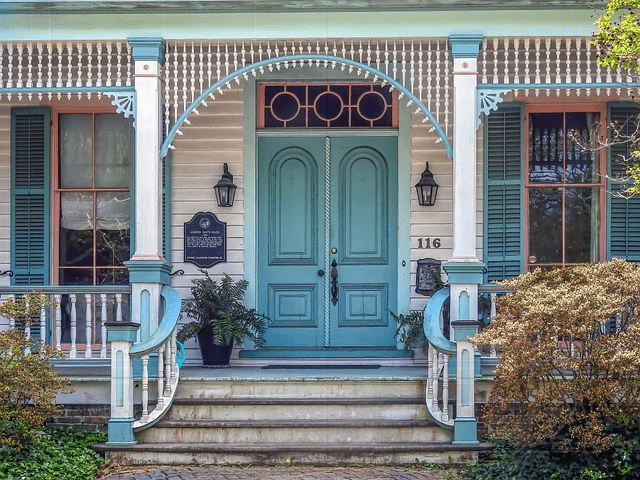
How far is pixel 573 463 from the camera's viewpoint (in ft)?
25.8

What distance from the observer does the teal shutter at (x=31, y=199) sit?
1100 centimetres

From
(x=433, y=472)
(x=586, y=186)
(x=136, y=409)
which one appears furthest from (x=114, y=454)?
(x=586, y=186)

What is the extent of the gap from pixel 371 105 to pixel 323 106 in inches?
20.4

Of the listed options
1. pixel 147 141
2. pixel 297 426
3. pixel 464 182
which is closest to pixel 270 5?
pixel 147 141

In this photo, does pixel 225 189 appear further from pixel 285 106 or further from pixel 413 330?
pixel 413 330

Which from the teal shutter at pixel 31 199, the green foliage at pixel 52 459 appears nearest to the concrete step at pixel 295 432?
the green foliage at pixel 52 459

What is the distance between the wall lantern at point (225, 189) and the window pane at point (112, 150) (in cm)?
100

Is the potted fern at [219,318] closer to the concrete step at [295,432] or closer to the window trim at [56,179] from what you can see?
the window trim at [56,179]

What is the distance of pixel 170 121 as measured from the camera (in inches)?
421

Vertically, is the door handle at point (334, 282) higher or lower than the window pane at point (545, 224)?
lower

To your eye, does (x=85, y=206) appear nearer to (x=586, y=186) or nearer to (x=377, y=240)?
(x=377, y=240)

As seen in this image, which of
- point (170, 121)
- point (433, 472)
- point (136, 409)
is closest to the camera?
point (433, 472)

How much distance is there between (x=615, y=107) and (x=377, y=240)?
9.33 ft

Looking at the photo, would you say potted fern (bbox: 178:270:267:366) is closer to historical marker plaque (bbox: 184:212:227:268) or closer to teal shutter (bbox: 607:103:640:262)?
historical marker plaque (bbox: 184:212:227:268)
